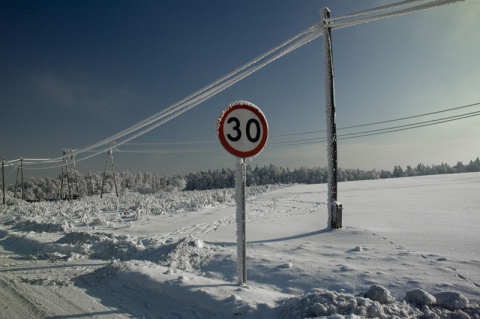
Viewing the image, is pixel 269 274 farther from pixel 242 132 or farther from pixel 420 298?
pixel 242 132

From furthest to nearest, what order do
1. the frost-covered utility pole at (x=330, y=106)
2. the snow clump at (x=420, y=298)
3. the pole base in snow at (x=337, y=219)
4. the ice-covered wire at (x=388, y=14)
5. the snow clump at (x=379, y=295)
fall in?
the frost-covered utility pole at (x=330, y=106) < the pole base in snow at (x=337, y=219) < the ice-covered wire at (x=388, y=14) < the snow clump at (x=379, y=295) < the snow clump at (x=420, y=298)

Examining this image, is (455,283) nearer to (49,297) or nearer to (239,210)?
(239,210)

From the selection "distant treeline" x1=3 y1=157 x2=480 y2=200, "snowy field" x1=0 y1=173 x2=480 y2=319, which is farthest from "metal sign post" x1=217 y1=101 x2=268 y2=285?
"distant treeline" x1=3 y1=157 x2=480 y2=200

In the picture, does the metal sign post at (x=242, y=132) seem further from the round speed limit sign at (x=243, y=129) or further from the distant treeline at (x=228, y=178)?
the distant treeline at (x=228, y=178)

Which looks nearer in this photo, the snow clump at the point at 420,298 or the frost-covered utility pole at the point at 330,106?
the snow clump at the point at 420,298

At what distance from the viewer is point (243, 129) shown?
387cm

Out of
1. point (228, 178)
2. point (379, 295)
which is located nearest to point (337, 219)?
point (379, 295)

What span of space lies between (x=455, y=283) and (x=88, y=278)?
17.6ft

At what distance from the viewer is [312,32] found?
6.97 m

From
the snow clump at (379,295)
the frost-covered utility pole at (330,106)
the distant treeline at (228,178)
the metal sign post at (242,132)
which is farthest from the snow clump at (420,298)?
the distant treeline at (228,178)

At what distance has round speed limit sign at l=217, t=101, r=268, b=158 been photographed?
382 centimetres

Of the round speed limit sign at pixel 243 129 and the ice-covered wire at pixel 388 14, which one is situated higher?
the ice-covered wire at pixel 388 14

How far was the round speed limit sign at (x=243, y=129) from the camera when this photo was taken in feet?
12.5

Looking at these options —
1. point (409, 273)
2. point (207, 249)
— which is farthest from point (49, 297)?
point (409, 273)
